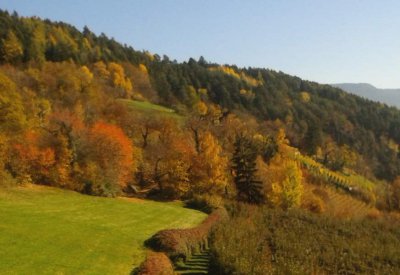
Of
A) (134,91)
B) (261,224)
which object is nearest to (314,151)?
(134,91)

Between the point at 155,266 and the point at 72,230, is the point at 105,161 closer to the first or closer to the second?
the point at 72,230

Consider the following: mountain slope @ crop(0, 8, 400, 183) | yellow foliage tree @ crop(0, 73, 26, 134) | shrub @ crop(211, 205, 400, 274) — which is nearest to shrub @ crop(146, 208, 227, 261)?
shrub @ crop(211, 205, 400, 274)

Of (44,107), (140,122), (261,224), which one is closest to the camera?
(261,224)

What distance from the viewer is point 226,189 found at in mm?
→ 71250

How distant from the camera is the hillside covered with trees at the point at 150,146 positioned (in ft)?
167

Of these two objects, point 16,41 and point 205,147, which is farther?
point 16,41

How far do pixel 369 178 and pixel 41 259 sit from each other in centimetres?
15907

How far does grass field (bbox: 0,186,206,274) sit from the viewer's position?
80.3 feet

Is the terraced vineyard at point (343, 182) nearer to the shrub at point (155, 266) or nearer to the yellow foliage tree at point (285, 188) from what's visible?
the yellow foliage tree at point (285, 188)

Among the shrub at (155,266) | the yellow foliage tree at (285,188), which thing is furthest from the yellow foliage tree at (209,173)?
the shrub at (155,266)

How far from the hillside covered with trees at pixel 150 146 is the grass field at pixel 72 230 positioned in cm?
554

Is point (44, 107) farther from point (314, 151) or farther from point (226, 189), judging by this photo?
point (314, 151)

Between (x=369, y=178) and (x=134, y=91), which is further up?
(x=134, y=91)

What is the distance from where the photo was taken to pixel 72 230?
31.2 m
